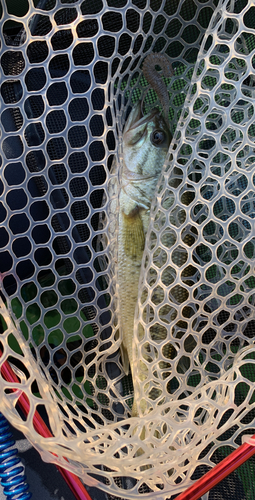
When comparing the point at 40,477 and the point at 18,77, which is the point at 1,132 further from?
the point at 40,477

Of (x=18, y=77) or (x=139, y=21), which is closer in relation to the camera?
(x=18, y=77)

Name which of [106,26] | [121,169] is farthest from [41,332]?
[106,26]

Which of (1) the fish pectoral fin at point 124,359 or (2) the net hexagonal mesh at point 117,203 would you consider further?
(1) the fish pectoral fin at point 124,359

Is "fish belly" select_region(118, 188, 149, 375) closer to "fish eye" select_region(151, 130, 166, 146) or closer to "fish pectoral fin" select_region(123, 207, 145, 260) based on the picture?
"fish pectoral fin" select_region(123, 207, 145, 260)

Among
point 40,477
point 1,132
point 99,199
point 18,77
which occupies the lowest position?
point 40,477

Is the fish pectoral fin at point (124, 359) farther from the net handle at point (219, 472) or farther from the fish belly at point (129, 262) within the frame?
the net handle at point (219, 472)

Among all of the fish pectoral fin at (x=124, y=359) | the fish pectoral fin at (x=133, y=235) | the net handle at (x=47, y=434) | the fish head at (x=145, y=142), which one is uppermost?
the fish head at (x=145, y=142)

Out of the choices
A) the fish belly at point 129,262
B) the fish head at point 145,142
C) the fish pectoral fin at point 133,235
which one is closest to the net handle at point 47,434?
the fish belly at point 129,262

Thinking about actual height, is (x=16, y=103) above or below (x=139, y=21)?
below

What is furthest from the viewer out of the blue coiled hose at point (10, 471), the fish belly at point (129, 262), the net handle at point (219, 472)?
the fish belly at point (129, 262)
